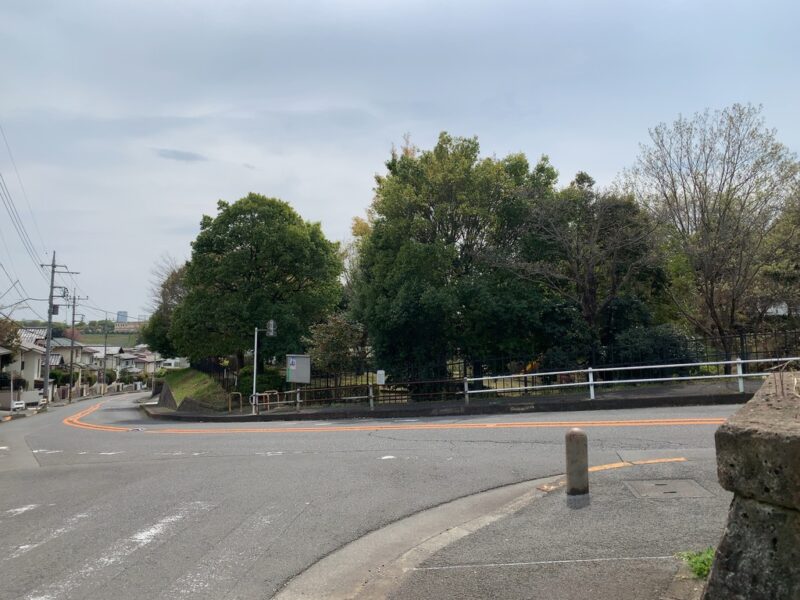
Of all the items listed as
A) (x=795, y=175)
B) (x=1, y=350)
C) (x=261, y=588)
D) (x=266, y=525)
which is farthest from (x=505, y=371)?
(x=1, y=350)

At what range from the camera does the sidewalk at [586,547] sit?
4512 mm

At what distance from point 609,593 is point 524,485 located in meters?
3.96

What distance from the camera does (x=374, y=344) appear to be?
2323 centimetres

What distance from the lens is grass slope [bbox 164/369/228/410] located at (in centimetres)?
3112

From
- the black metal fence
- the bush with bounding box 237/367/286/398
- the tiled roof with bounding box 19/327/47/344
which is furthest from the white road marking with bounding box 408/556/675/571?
the tiled roof with bounding box 19/327/47/344

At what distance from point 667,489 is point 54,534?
22.4ft

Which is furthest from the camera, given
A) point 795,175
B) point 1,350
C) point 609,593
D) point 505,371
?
point 1,350

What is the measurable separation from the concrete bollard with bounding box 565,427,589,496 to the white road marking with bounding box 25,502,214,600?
4.41 metres

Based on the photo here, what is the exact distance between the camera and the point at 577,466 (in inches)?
276

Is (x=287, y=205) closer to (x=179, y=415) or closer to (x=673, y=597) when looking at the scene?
(x=179, y=415)

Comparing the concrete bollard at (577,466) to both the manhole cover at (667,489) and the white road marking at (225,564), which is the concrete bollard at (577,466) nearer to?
the manhole cover at (667,489)

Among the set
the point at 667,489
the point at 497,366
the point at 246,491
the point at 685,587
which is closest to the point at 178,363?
the point at 497,366

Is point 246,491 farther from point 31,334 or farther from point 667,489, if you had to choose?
point 31,334

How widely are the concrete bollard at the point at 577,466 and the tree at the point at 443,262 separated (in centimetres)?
1333
